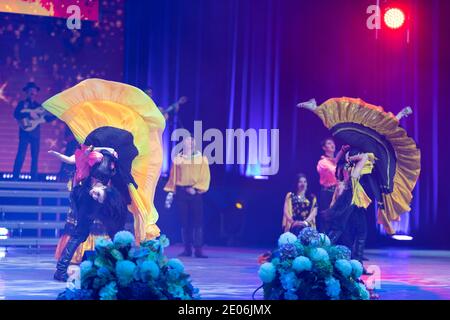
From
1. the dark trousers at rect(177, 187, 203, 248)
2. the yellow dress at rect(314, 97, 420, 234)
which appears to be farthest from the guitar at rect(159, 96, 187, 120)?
the yellow dress at rect(314, 97, 420, 234)

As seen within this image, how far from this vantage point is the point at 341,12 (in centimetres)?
1063

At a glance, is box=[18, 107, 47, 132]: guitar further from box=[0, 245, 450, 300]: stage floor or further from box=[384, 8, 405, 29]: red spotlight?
box=[384, 8, 405, 29]: red spotlight

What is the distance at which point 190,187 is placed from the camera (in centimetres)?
933

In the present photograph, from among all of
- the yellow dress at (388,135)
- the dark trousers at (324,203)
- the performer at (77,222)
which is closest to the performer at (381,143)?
the yellow dress at (388,135)

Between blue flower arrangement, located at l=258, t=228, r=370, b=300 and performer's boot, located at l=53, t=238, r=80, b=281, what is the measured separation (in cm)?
239

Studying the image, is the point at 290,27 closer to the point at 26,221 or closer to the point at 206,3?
the point at 206,3

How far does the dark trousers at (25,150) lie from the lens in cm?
1052

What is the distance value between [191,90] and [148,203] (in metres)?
3.12

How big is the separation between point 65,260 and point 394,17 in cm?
522

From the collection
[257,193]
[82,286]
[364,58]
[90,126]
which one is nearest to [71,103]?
[90,126]

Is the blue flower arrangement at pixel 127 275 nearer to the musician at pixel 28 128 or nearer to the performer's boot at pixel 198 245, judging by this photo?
the performer's boot at pixel 198 245

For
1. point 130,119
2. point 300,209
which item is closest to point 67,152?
point 130,119

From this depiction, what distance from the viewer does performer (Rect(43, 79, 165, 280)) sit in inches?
274

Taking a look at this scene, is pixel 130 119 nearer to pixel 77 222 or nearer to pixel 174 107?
pixel 77 222
